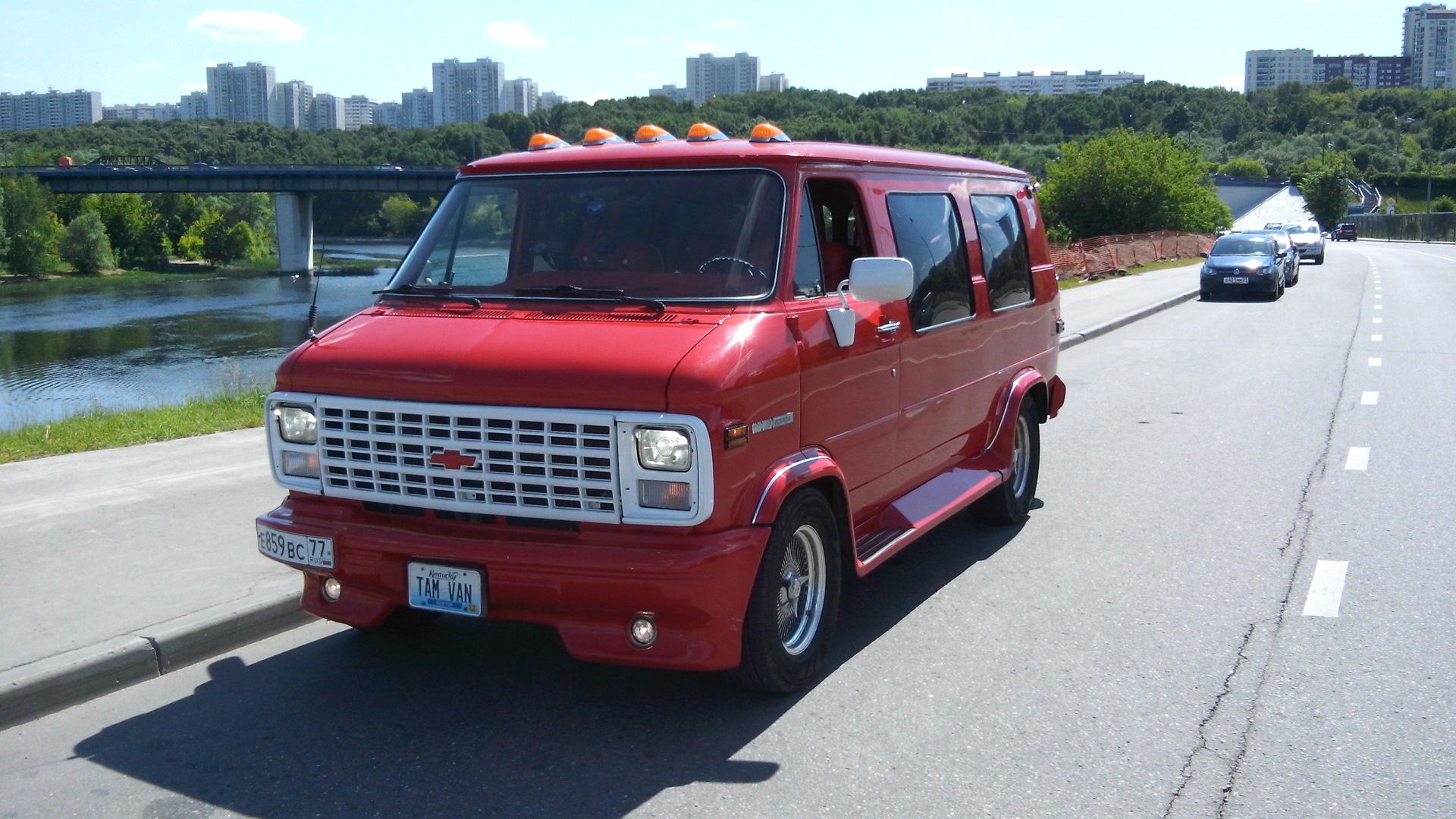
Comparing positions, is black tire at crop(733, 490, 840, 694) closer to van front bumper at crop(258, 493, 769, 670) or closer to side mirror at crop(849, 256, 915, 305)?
van front bumper at crop(258, 493, 769, 670)

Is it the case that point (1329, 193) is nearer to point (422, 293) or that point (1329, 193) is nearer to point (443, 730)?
point (422, 293)

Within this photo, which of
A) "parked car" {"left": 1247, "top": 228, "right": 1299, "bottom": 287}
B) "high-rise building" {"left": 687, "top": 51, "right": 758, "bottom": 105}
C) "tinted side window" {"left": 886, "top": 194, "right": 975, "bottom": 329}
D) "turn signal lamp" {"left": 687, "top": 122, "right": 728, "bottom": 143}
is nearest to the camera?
"turn signal lamp" {"left": 687, "top": 122, "right": 728, "bottom": 143}

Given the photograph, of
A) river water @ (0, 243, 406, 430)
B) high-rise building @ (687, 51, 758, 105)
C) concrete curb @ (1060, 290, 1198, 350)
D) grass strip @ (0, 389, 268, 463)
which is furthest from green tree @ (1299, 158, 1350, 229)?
grass strip @ (0, 389, 268, 463)

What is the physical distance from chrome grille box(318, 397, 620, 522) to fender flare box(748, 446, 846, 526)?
20.7 inches

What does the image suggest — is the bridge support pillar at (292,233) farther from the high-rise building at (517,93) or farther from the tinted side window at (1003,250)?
the tinted side window at (1003,250)

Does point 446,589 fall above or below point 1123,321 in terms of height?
above

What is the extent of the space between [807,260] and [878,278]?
32cm

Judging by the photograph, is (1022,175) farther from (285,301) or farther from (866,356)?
(285,301)

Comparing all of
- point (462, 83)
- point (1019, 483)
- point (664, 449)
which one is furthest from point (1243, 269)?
point (462, 83)

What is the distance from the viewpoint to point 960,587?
6.30 metres

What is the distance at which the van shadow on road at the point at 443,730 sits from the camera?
13.0ft

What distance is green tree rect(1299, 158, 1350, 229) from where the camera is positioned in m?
115

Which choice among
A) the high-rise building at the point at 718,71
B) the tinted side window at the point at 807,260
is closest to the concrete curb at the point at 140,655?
the tinted side window at the point at 807,260

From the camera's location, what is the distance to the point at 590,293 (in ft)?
15.9
